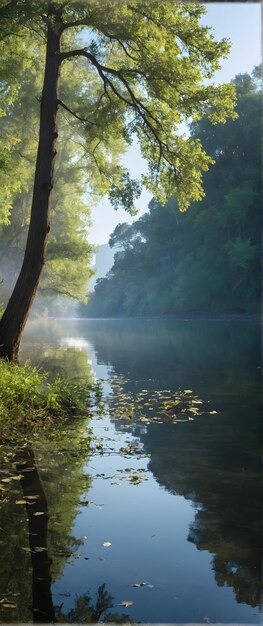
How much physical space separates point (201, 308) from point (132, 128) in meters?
55.2

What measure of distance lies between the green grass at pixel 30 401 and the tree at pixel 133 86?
201 cm

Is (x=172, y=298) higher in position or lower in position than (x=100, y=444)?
higher

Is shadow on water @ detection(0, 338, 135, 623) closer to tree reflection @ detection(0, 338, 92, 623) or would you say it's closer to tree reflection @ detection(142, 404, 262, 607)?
tree reflection @ detection(0, 338, 92, 623)

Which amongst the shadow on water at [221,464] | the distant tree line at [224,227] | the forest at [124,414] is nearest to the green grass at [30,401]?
the forest at [124,414]

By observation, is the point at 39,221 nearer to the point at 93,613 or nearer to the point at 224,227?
the point at 93,613

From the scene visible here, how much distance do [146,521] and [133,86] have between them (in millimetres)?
13186

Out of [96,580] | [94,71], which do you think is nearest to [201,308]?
[94,71]

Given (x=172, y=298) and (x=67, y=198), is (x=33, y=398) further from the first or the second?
(x=172, y=298)

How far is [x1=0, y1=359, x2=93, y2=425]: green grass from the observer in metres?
8.64

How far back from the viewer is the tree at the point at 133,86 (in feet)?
38.8

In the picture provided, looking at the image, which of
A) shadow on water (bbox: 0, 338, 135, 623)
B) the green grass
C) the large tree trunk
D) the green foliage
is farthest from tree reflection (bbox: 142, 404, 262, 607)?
the green foliage

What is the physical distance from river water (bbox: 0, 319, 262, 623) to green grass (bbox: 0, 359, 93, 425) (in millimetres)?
595

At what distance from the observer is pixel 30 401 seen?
932 centimetres

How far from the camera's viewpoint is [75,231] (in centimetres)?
3859
